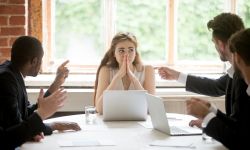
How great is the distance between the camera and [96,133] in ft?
7.72

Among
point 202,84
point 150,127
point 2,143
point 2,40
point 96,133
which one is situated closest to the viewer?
point 2,143

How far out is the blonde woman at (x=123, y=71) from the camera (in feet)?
10.4

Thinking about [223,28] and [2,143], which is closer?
[2,143]

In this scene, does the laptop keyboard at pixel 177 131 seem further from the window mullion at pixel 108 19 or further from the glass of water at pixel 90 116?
the window mullion at pixel 108 19

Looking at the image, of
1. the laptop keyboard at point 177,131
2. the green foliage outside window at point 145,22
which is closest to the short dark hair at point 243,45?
the laptop keyboard at point 177,131

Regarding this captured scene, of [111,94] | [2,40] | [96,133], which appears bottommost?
[96,133]

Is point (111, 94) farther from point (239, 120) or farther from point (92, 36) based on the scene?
point (92, 36)

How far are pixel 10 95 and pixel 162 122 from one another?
83 cm

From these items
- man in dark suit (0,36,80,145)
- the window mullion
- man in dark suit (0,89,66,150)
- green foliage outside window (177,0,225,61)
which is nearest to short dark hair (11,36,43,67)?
man in dark suit (0,36,80,145)

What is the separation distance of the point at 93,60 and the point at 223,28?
1888mm

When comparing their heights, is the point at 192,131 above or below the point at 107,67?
below

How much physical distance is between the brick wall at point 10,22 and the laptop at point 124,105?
145 cm

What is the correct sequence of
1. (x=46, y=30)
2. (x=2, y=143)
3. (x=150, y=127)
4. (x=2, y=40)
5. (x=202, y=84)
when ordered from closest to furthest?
(x=2, y=143), (x=150, y=127), (x=202, y=84), (x=2, y=40), (x=46, y=30)

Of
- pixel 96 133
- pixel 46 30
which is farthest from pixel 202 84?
pixel 46 30
